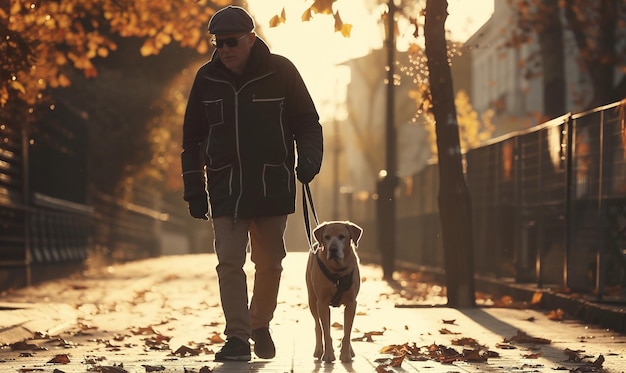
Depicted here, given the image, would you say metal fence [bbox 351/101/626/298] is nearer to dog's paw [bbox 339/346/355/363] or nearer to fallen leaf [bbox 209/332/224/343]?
fallen leaf [bbox 209/332/224/343]

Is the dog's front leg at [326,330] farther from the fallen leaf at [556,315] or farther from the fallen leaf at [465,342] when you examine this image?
the fallen leaf at [556,315]

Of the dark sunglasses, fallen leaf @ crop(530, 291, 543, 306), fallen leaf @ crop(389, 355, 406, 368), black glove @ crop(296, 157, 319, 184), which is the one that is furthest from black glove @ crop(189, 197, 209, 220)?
fallen leaf @ crop(530, 291, 543, 306)

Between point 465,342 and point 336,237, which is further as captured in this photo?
point 465,342

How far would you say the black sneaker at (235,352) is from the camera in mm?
9312

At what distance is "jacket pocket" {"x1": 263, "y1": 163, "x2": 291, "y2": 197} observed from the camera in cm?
940

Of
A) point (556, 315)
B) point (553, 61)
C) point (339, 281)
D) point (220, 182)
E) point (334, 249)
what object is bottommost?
point (556, 315)

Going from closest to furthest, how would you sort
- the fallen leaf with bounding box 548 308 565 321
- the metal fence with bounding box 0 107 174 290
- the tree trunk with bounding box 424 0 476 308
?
1. the fallen leaf with bounding box 548 308 565 321
2. the tree trunk with bounding box 424 0 476 308
3. the metal fence with bounding box 0 107 174 290

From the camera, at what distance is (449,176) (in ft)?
54.0

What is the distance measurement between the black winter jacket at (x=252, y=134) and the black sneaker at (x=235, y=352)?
817mm

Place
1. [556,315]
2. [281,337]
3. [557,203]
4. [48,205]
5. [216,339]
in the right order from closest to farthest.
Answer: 1. [216,339]
2. [281,337]
3. [556,315]
4. [557,203]
5. [48,205]

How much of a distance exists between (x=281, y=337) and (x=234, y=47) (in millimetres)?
3462

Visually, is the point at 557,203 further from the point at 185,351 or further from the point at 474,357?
the point at 185,351

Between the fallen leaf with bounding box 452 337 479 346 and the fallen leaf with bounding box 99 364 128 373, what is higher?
the fallen leaf with bounding box 99 364 128 373

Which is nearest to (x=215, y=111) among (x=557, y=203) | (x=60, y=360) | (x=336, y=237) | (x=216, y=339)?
(x=336, y=237)
